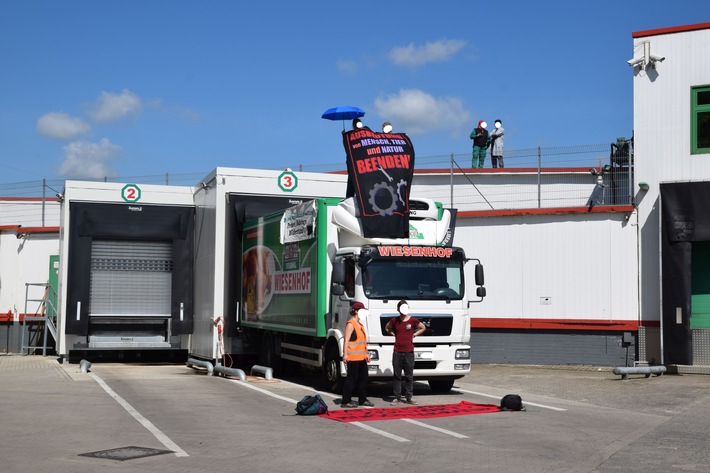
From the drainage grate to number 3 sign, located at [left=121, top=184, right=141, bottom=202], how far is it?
1335 cm

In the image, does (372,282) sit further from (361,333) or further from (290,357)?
(290,357)

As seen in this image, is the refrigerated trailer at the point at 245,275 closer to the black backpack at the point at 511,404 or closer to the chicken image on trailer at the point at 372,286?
the chicken image on trailer at the point at 372,286

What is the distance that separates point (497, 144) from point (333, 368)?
47.0 feet

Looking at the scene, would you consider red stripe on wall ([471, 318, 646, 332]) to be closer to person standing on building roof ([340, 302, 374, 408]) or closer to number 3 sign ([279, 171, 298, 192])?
number 3 sign ([279, 171, 298, 192])

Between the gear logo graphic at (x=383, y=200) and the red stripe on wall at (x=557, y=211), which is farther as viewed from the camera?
the red stripe on wall at (x=557, y=211)

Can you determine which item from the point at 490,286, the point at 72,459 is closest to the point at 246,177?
the point at 490,286

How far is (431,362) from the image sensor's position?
53.2ft

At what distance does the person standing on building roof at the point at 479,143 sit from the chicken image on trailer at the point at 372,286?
1160 cm

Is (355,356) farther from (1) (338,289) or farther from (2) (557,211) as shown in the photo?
(2) (557,211)

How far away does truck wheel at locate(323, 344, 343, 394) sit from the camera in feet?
54.0

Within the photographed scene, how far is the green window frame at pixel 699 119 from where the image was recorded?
21.3 m

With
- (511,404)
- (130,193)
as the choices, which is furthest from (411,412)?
(130,193)

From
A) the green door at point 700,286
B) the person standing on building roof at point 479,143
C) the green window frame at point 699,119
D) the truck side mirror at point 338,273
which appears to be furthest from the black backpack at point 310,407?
the person standing on building roof at point 479,143

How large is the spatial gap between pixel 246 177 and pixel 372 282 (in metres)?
6.03
